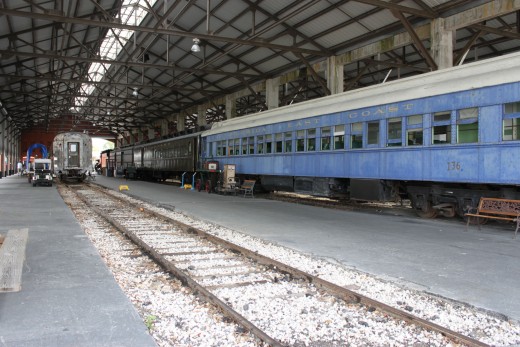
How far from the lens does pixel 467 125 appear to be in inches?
371

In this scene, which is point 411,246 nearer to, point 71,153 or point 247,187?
point 247,187

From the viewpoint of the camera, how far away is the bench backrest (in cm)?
863

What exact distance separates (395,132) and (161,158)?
→ 23.4 m

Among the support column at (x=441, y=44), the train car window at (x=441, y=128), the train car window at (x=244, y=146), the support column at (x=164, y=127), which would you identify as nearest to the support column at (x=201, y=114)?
the support column at (x=164, y=127)

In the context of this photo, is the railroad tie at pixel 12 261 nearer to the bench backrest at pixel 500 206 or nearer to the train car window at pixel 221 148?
the bench backrest at pixel 500 206

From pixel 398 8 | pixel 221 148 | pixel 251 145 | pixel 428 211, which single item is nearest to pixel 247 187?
pixel 251 145

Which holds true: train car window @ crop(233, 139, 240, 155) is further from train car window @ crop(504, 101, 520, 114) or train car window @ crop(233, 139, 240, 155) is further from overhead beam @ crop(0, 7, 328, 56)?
train car window @ crop(504, 101, 520, 114)

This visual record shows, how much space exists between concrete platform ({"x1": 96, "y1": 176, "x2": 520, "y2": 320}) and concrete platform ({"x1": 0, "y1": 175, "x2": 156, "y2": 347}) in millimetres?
3347

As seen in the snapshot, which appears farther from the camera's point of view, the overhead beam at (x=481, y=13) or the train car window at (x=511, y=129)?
the overhead beam at (x=481, y=13)

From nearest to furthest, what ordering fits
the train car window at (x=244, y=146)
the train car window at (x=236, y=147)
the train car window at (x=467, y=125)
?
the train car window at (x=467, y=125)
the train car window at (x=244, y=146)
the train car window at (x=236, y=147)

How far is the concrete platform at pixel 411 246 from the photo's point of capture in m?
5.03

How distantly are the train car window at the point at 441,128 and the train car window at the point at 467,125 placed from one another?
247 millimetres

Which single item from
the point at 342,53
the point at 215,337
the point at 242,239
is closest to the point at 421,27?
the point at 342,53

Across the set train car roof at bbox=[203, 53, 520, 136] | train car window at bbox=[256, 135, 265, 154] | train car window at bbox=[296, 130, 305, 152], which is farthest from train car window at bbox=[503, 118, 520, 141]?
train car window at bbox=[256, 135, 265, 154]
